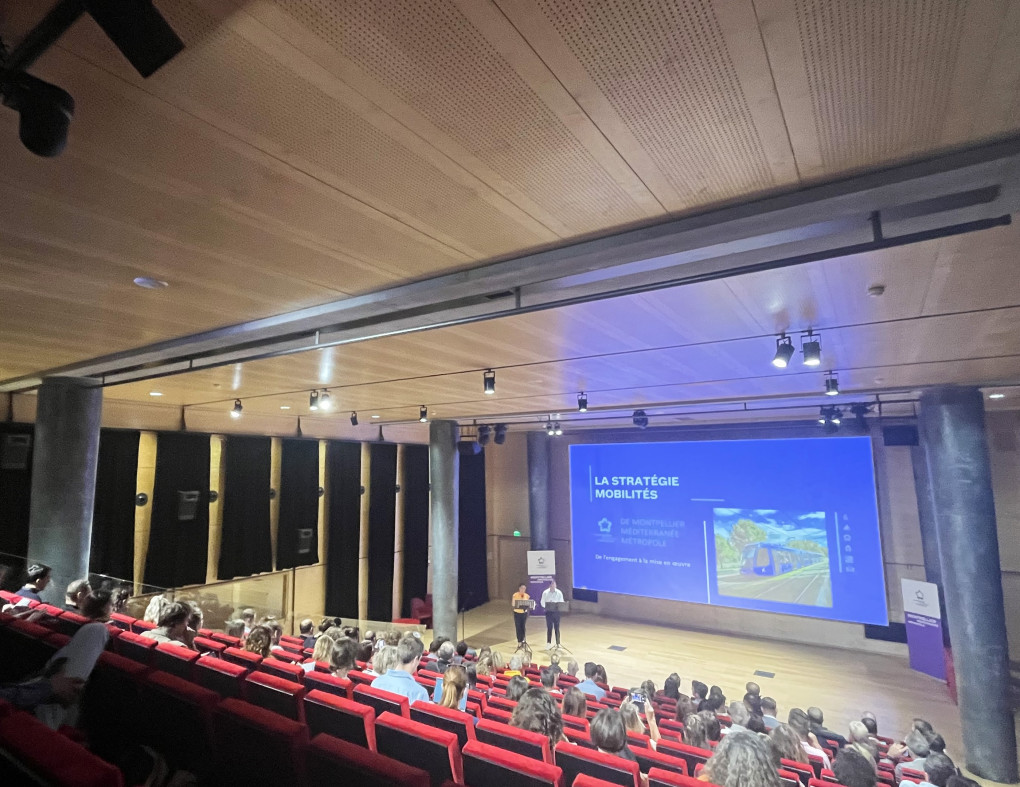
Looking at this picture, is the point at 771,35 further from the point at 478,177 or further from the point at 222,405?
the point at 222,405

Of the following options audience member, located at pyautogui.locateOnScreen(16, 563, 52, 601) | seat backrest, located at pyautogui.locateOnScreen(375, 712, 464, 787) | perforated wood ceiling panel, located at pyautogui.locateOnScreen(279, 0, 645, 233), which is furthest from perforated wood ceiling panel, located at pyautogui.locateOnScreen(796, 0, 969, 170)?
audience member, located at pyautogui.locateOnScreen(16, 563, 52, 601)

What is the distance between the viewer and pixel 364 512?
12.1 m

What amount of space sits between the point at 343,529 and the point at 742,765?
10072mm

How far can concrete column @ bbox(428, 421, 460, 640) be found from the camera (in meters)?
10.0

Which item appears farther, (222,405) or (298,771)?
(222,405)

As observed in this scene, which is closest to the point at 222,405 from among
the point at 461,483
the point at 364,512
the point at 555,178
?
the point at 364,512

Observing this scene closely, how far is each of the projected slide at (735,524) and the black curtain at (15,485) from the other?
9.82 metres

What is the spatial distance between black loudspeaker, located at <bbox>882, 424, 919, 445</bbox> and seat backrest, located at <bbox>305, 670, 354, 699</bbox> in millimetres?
9265

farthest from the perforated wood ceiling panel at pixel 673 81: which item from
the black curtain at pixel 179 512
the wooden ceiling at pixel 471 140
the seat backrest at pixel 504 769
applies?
the black curtain at pixel 179 512

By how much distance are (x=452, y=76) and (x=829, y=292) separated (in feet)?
8.72

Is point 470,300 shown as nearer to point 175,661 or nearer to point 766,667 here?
point 175,661

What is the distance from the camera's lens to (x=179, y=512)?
29.0ft

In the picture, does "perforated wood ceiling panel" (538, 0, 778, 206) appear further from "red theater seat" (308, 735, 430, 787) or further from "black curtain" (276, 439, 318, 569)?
"black curtain" (276, 439, 318, 569)

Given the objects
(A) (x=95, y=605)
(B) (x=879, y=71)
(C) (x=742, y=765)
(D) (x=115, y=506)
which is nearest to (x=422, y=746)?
(C) (x=742, y=765)
